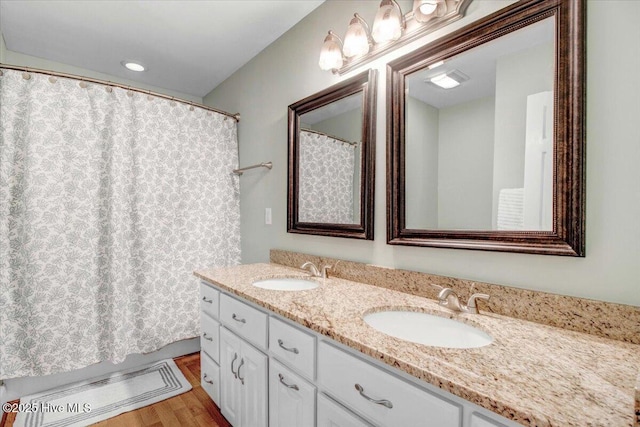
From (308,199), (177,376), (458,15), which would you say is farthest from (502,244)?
(177,376)

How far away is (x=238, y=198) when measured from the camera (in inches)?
103

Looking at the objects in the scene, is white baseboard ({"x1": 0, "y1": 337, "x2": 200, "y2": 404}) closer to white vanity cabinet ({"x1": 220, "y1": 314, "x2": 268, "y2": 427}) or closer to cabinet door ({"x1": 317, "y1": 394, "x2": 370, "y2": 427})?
white vanity cabinet ({"x1": 220, "y1": 314, "x2": 268, "y2": 427})

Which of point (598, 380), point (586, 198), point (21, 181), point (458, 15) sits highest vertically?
point (458, 15)

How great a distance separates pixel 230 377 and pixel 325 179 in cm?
117

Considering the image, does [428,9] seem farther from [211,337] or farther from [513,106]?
[211,337]

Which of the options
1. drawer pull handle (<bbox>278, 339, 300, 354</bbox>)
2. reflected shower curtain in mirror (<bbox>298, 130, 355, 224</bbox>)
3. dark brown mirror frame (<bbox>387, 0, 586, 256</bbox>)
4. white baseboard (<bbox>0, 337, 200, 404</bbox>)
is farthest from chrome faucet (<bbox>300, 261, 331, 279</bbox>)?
white baseboard (<bbox>0, 337, 200, 404</bbox>)

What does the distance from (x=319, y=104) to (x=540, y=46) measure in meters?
1.09

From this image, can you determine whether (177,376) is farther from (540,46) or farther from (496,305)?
(540,46)

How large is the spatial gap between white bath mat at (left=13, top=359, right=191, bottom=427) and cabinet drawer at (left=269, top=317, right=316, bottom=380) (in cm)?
126

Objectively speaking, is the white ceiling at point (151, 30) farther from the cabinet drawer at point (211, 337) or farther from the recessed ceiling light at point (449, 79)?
the cabinet drawer at point (211, 337)

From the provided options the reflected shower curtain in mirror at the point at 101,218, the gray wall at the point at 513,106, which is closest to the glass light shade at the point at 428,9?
the gray wall at the point at 513,106

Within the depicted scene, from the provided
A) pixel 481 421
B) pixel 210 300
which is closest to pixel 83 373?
pixel 210 300

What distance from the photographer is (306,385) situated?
1.03 m

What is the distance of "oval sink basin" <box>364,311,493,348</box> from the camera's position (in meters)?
1.00
